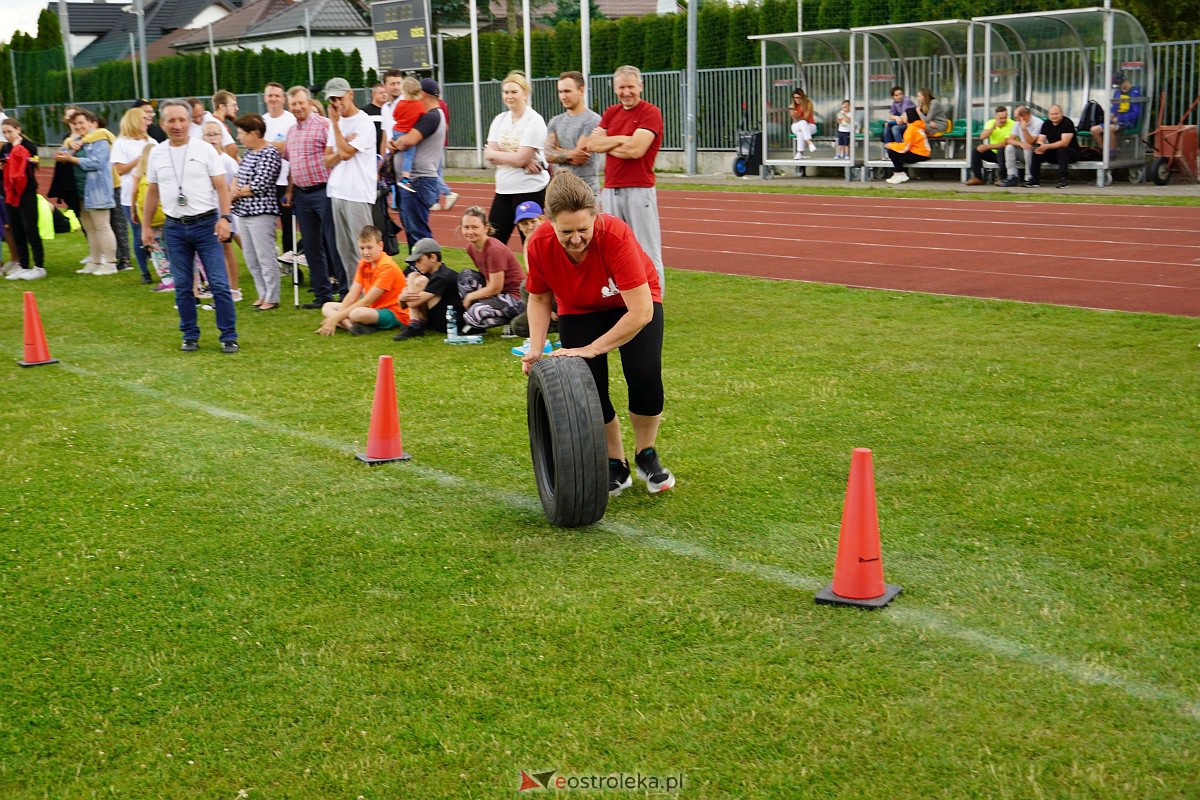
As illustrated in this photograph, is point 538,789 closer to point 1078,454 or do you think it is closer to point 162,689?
point 162,689

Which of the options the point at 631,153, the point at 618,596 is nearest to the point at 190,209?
the point at 631,153

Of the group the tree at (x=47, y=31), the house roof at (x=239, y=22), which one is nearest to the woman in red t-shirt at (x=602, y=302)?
the tree at (x=47, y=31)

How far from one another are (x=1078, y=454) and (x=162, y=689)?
472 cm

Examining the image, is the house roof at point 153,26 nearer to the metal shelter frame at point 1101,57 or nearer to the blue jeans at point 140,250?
the metal shelter frame at point 1101,57

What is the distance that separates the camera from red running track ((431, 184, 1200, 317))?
485 inches

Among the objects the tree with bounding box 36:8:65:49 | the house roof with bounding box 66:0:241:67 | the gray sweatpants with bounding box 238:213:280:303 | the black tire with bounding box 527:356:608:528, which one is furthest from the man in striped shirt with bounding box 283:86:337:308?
the house roof with bounding box 66:0:241:67

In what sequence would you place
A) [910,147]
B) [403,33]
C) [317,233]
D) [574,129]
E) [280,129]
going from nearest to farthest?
[574,129] < [317,233] < [280,129] < [910,147] < [403,33]

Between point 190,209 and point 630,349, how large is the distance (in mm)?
5396

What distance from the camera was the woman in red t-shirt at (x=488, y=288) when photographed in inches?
414

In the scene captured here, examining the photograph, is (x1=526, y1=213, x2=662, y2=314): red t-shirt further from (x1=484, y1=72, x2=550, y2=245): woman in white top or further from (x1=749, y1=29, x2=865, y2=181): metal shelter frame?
(x1=749, y1=29, x2=865, y2=181): metal shelter frame

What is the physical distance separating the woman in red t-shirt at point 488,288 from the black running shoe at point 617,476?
450 centimetres

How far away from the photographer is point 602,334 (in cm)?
595

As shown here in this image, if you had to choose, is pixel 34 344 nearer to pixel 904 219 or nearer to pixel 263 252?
pixel 263 252

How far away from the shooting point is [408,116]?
12.2 m
